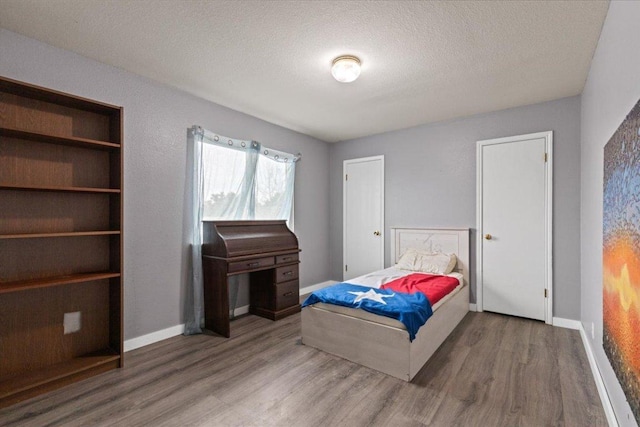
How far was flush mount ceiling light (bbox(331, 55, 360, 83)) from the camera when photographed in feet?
7.80

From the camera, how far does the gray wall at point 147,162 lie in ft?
7.79

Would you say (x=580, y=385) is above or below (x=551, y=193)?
below

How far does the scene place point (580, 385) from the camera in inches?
83.1

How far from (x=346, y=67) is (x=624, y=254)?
208 cm

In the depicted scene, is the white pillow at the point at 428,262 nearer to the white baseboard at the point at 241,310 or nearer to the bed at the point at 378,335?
the bed at the point at 378,335

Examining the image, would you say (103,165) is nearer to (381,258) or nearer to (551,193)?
(381,258)

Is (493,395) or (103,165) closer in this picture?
(493,395)

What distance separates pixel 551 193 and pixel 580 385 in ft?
6.36

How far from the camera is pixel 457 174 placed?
12.7ft

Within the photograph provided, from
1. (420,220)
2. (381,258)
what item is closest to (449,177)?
(420,220)

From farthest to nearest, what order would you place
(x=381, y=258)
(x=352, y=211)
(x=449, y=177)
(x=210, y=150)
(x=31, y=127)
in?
(x=352, y=211)
(x=381, y=258)
(x=449, y=177)
(x=210, y=150)
(x=31, y=127)

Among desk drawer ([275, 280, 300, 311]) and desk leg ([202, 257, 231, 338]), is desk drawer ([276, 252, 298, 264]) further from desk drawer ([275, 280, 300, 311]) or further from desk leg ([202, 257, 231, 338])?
desk leg ([202, 257, 231, 338])

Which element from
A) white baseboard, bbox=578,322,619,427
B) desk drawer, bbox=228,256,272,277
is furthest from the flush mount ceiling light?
white baseboard, bbox=578,322,619,427

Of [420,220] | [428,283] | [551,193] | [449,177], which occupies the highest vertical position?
[449,177]
